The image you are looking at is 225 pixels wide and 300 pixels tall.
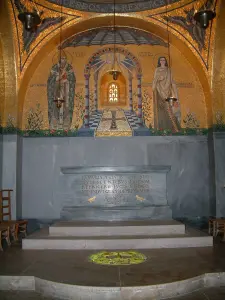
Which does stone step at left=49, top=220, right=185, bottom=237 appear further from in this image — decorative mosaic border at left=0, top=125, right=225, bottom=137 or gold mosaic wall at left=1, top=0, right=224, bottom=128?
gold mosaic wall at left=1, top=0, right=224, bottom=128

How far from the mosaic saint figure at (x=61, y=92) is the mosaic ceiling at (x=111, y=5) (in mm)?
1801

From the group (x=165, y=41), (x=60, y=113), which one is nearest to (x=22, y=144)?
(x=60, y=113)

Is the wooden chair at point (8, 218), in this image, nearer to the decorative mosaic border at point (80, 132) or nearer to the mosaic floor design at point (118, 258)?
the decorative mosaic border at point (80, 132)

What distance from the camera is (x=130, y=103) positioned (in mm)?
10852

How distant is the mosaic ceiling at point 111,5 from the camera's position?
9.50m

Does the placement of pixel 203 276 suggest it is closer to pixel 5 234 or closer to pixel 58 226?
pixel 58 226

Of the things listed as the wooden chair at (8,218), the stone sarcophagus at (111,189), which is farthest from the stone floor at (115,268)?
the stone sarcophagus at (111,189)

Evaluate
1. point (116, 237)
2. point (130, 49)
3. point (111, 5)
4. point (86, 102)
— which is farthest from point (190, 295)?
point (130, 49)

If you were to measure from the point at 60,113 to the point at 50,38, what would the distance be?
2356 millimetres

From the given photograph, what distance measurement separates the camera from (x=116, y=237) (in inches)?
294

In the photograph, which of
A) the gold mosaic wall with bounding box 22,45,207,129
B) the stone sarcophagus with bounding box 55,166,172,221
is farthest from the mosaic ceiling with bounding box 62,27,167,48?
the stone sarcophagus with bounding box 55,166,172,221

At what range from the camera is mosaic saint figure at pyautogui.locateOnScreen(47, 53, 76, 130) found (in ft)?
35.0

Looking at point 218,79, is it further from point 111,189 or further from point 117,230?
point 117,230

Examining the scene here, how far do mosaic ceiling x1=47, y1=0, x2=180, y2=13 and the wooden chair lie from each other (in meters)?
5.81
